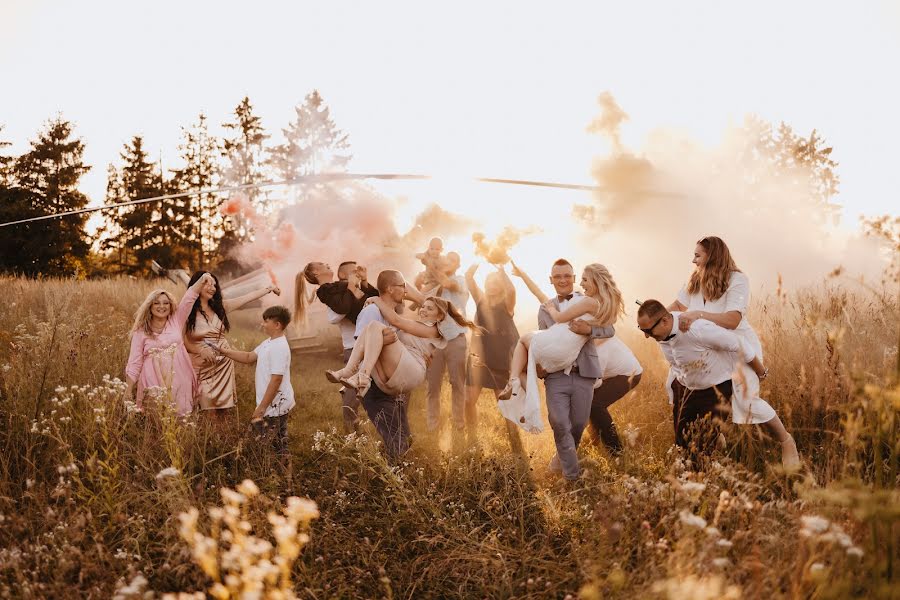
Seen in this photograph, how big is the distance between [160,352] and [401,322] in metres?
2.06

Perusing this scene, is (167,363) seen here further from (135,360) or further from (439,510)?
(439,510)

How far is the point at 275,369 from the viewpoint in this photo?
18.0 feet

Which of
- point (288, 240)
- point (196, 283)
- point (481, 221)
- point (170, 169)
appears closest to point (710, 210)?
point (481, 221)

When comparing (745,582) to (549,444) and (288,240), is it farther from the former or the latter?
(288,240)

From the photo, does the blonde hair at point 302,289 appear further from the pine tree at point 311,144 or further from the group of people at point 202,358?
the pine tree at point 311,144

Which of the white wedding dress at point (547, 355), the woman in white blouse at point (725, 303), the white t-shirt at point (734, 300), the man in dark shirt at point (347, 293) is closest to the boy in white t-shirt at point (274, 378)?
the man in dark shirt at point (347, 293)

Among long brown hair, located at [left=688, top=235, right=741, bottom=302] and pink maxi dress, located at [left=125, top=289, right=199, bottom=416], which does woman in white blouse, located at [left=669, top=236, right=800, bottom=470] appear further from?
pink maxi dress, located at [left=125, top=289, right=199, bottom=416]

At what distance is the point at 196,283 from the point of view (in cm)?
614

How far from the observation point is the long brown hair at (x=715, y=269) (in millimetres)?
5098

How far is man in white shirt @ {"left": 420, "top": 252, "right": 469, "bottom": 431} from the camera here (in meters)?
7.10

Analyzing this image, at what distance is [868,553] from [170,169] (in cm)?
4567

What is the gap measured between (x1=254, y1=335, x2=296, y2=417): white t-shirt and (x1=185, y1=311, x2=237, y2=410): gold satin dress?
0.59 m

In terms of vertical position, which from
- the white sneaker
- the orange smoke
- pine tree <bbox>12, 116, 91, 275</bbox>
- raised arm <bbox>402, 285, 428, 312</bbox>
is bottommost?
the white sneaker

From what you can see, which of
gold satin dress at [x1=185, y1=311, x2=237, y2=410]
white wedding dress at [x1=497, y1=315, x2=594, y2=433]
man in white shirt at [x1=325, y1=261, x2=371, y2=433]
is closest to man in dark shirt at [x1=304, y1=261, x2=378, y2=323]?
man in white shirt at [x1=325, y1=261, x2=371, y2=433]
